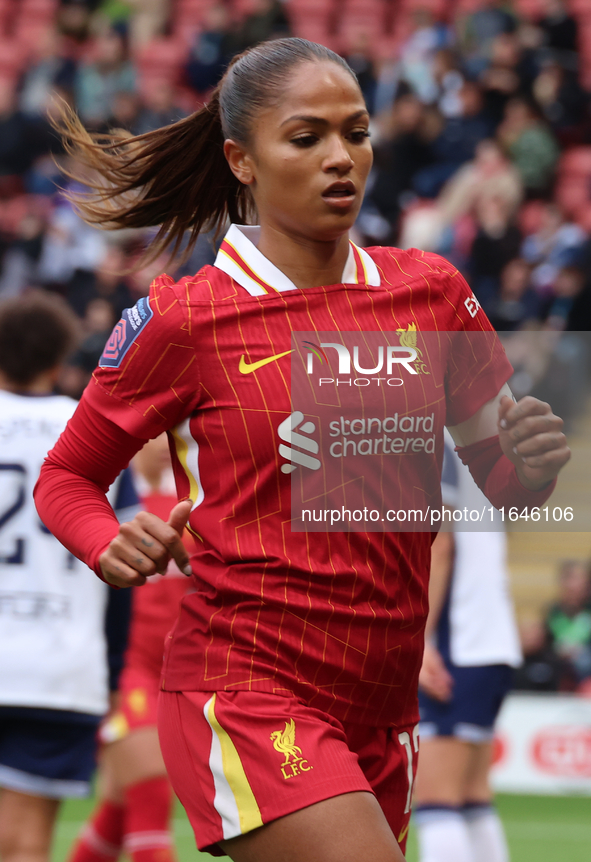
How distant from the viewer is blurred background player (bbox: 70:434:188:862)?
157 inches

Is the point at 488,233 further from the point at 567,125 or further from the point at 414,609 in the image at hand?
the point at 414,609

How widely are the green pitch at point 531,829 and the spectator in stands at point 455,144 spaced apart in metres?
5.23

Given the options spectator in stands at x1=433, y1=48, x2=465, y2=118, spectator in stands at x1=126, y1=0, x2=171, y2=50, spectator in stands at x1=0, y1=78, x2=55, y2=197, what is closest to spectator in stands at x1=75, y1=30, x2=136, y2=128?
spectator in stands at x1=0, y1=78, x2=55, y2=197

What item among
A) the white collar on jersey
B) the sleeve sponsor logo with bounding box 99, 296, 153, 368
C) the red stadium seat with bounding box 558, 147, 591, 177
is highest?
the red stadium seat with bounding box 558, 147, 591, 177

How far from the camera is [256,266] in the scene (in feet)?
7.36

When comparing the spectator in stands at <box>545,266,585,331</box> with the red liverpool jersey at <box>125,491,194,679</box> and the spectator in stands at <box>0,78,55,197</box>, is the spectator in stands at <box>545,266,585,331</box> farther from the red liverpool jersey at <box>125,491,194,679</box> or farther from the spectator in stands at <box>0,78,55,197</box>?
the spectator in stands at <box>0,78,55,197</box>

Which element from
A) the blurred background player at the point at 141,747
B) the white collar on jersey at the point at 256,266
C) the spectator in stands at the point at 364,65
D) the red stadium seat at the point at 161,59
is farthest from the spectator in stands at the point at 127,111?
the white collar on jersey at the point at 256,266

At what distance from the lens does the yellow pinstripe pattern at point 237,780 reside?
2.00 meters

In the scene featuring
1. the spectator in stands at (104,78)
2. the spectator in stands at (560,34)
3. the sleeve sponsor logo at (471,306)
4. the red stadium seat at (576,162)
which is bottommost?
the sleeve sponsor logo at (471,306)

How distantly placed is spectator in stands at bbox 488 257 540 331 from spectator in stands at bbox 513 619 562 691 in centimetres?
241

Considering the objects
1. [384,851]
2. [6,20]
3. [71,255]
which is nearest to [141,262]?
[384,851]

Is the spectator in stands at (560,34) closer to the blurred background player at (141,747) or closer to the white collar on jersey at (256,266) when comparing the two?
the blurred background player at (141,747)

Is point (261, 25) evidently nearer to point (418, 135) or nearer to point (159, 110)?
point (159, 110)

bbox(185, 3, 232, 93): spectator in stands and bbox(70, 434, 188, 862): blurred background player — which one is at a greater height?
bbox(185, 3, 232, 93): spectator in stands
